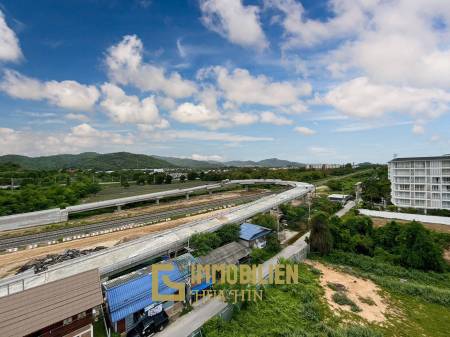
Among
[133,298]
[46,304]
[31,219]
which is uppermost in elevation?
[46,304]

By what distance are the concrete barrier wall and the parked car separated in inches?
1724

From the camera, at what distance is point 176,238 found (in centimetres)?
2852

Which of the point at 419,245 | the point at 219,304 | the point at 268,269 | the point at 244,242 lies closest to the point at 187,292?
the point at 219,304

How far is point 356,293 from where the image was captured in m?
23.1

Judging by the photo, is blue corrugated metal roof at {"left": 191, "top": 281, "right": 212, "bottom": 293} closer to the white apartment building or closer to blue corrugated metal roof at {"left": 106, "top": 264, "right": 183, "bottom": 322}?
blue corrugated metal roof at {"left": 106, "top": 264, "right": 183, "bottom": 322}

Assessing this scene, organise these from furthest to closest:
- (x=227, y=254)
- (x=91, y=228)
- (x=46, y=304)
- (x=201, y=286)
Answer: (x=91, y=228) → (x=227, y=254) → (x=201, y=286) → (x=46, y=304)

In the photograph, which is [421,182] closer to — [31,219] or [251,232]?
[251,232]

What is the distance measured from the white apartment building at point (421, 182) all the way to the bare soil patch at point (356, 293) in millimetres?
39175

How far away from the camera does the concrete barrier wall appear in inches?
1742

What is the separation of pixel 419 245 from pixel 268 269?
65.7ft

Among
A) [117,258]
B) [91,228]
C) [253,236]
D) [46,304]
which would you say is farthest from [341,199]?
[46,304]

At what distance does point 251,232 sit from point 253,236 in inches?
43.0

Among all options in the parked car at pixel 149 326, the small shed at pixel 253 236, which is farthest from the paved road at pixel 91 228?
the parked car at pixel 149 326

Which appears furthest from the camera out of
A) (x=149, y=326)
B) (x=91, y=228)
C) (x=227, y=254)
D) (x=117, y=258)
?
(x=91, y=228)
